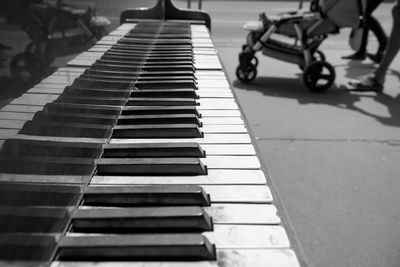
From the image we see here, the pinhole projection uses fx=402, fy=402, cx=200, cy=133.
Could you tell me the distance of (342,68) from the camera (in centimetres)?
685

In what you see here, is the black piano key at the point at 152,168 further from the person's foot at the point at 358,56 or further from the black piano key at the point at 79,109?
the person's foot at the point at 358,56

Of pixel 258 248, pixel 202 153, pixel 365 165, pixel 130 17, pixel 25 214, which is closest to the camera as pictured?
pixel 25 214

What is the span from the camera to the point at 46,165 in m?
0.88

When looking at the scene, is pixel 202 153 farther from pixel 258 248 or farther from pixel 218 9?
pixel 218 9

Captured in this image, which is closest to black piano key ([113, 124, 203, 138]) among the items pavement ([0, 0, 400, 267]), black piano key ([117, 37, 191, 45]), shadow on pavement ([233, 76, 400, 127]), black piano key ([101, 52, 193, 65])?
pavement ([0, 0, 400, 267])

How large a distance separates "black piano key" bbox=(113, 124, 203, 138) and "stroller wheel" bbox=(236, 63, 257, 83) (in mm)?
4461

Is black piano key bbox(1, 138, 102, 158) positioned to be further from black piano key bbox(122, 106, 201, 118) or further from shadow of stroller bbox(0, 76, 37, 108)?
black piano key bbox(122, 106, 201, 118)

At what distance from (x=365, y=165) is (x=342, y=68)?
388 centimetres

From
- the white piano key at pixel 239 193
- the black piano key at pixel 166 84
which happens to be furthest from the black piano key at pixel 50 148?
the black piano key at pixel 166 84

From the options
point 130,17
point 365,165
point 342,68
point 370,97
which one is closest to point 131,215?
point 130,17

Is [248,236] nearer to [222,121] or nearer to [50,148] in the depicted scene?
[50,148]

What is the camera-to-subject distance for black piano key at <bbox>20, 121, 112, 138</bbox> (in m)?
0.84

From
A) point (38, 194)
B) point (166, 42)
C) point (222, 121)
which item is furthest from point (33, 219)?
point (166, 42)

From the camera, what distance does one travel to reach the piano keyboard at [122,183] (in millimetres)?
780
